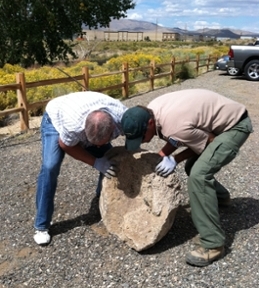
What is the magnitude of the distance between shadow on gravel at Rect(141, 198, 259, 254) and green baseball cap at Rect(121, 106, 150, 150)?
3.32 feet

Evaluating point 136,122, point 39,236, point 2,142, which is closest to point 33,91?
point 2,142

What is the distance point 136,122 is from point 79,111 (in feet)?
1.58

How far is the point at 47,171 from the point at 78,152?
0.97 ft

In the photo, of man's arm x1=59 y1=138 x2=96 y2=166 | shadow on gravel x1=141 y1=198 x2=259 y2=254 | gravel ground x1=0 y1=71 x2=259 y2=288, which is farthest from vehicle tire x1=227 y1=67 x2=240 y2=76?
man's arm x1=59 y1=138 x2=96 y2=166

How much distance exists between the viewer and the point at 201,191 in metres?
2.99

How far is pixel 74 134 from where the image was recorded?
2998mm

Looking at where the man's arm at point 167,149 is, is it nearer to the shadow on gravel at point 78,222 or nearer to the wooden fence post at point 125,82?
the shadow on gravel at point 78,222

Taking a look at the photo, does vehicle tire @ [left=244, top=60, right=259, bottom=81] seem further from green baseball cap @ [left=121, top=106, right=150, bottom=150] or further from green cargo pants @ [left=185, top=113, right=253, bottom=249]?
green baseball cap @ [left=121, top=106, right=150, bottom=150]

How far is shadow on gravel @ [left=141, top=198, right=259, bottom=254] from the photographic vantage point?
338cm

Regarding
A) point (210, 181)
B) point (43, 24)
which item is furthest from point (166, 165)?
point (43, 24)

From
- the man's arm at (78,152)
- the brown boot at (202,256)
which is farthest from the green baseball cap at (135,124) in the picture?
the brown boot at (202,256)

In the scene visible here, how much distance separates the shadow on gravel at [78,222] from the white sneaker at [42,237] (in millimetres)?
117

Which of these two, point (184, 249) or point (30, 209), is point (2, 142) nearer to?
point (30, 209)

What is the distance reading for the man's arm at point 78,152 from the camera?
124 inches
